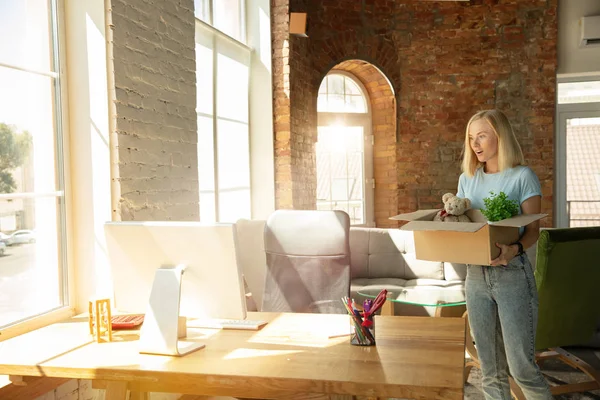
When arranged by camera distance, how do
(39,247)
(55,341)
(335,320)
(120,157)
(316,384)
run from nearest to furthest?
1. (316,384)
2. (55,341)
3. (335,320)
4. (39,247)
5. (120,157)

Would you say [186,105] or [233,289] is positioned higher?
[186,105]

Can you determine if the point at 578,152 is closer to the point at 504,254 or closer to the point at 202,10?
the point at 202,10

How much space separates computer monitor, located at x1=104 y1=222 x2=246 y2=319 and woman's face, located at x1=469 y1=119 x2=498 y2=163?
3.89 feet

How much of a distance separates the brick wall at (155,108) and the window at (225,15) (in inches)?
43.1

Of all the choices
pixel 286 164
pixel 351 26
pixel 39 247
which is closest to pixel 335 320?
pixel 39 247

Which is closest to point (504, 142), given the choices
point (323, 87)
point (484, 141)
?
point (484, 141)

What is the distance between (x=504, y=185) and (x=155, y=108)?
6.10 ft

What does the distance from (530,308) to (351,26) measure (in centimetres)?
530

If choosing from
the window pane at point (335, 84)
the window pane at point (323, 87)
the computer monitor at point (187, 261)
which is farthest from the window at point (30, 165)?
the window pane at point (335, 84)

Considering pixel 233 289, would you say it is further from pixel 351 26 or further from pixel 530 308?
Answer: pixel 351 26

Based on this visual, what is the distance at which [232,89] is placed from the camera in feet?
18.0

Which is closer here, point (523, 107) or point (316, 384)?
point (316, 384)

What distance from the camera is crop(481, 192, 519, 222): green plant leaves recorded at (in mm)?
2408

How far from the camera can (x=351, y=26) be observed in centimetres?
719
